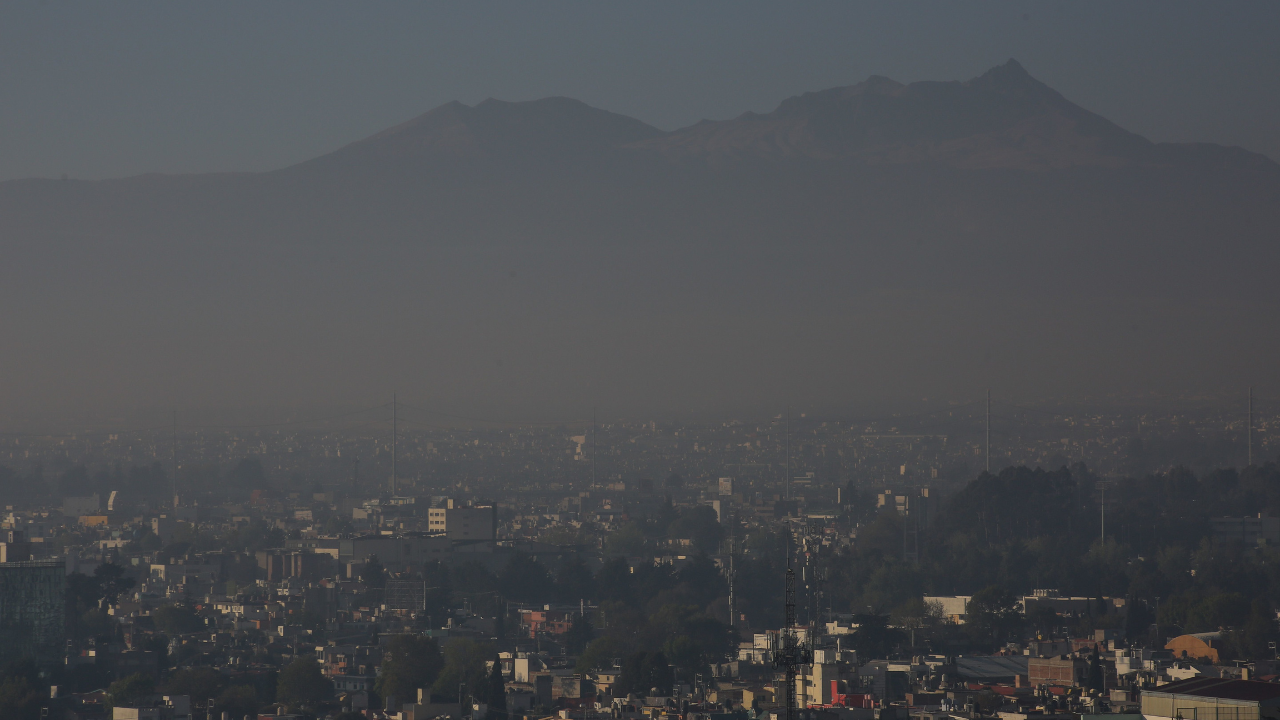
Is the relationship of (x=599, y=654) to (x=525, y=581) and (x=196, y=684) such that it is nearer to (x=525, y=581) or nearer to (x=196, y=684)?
(x=196, y=684)

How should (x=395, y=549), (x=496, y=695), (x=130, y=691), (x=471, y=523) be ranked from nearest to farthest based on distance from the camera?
(x=496, y=695) → (x=130, y=691) → (x=395, y=549) → (x=471, y=523)

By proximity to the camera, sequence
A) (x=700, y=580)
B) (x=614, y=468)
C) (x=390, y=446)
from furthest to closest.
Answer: (x=390, y=446), (x=614, y=468), (x=700, y=580)

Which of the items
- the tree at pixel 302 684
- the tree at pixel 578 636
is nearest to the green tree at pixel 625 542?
the tree at pixel 578 636

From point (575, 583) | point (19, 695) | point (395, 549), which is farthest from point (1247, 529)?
point (19, 695)

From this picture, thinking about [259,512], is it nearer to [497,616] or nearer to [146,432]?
[146,432]

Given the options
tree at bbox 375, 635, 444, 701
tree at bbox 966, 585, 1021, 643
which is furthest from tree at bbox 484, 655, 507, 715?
tree at bbox 966, 585, 1021, 643

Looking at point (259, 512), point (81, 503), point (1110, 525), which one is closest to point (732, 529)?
point (1110, 525)

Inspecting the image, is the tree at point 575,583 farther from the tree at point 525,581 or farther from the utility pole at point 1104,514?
the utility pole at point 1104,514
